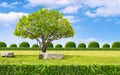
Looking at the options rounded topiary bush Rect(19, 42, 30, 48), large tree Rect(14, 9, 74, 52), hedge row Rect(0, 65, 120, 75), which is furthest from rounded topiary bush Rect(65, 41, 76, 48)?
hedge row Rect(0, 65, 120, 75)

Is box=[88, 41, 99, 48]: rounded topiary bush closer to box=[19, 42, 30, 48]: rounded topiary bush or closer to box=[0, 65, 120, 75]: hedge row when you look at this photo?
box=[19, 42, 30, 48]: rounded topiary bush

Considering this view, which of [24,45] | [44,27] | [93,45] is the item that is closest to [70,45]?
[93,45]

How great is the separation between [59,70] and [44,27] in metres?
20.4

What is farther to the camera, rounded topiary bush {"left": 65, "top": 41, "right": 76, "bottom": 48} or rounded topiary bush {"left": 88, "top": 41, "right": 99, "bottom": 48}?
rounded topiary bush {"left": 88, "top": 41, "right": 99, "bottom": 48}

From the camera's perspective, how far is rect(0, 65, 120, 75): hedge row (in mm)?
18516

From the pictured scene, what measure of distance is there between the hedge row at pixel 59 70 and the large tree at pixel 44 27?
19.8m

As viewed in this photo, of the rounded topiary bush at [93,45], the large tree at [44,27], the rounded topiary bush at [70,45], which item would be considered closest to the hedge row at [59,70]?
the large tree at [44,27]

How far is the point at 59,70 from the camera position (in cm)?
1852

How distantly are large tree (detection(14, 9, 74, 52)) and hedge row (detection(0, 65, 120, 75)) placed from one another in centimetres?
1981

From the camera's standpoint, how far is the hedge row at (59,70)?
729 inches

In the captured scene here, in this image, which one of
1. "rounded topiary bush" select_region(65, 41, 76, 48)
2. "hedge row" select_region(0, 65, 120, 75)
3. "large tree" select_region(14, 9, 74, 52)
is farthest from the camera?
"rounded topiary bush" select_region(65, 41, 76, 48)

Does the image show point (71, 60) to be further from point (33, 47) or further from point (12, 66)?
point (33, 47)

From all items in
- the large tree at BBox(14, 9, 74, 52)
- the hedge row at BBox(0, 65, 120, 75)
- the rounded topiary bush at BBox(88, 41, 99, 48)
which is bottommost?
the hedge row at BBox(0, 65, 120, 75)

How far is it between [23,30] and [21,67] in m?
21.4
